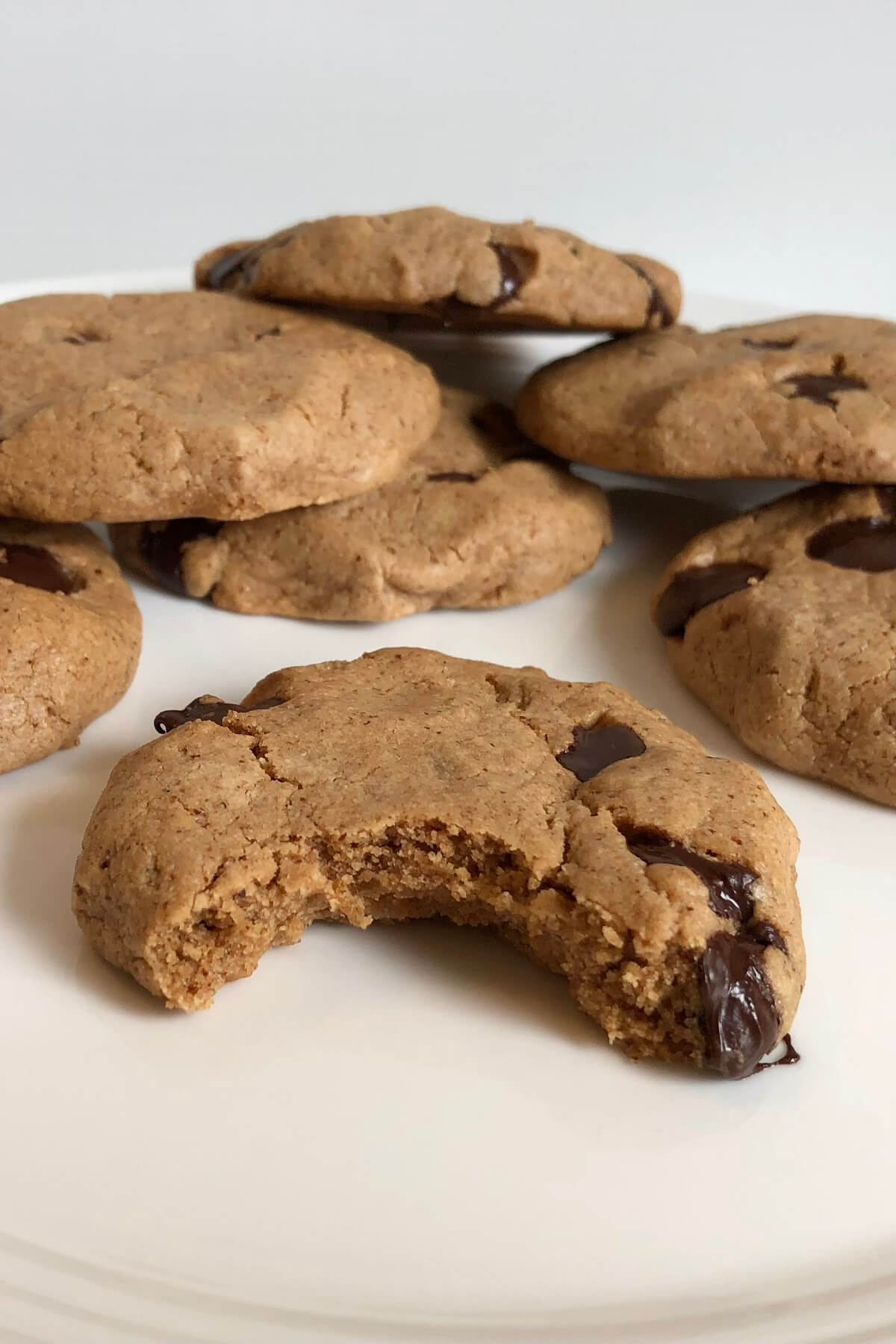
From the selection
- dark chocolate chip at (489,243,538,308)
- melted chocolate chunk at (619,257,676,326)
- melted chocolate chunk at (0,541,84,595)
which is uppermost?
dark chocolate chip at (489,243,538,308)

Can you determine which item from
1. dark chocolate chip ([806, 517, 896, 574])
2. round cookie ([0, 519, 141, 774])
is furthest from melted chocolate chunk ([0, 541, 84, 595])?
dark chocolate chip ([806, 517, 896, 574])

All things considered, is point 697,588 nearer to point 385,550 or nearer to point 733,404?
point 733,404

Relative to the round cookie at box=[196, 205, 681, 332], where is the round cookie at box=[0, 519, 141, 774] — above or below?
below

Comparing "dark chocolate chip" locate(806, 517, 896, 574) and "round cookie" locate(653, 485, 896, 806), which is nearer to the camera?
"round cookie" locate(653, 485, 896, 806)

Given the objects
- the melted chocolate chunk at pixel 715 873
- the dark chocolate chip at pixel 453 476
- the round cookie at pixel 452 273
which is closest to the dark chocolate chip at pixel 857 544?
the round cookie at pixel 452 273

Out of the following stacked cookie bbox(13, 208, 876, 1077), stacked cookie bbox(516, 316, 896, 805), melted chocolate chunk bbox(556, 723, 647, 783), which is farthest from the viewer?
stacked cookie bbox(516, 316, 896, 805)

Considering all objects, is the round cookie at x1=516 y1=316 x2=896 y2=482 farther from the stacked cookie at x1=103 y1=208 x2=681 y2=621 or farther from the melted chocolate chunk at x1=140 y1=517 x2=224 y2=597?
the melted chocolate chunk at x1=140 y1=517 x2=224 y2=597

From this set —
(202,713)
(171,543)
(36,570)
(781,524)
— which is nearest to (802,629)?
(781,524)
